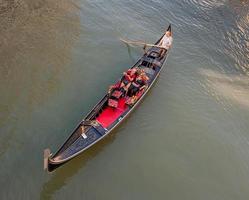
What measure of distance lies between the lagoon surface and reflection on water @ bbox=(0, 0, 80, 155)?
51 mm

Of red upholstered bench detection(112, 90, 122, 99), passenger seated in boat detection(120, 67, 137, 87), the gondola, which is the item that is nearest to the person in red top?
passenger seated in boat detection(120, 67, 137, 87)

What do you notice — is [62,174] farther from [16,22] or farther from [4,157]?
[16,22]

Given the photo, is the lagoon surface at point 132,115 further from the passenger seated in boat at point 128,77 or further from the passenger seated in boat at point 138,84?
the passenger seated in boat at point 128,77

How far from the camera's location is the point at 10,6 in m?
19.1

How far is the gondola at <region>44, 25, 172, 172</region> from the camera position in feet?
37.2

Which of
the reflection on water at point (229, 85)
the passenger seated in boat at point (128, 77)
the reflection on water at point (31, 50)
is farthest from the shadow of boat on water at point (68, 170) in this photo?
the reflection on water at point (229, 85)

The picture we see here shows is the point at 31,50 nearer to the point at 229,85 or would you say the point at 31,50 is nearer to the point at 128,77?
the point at 128,77

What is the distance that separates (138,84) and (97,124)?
10.8 feet

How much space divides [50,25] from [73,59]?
3.17 m

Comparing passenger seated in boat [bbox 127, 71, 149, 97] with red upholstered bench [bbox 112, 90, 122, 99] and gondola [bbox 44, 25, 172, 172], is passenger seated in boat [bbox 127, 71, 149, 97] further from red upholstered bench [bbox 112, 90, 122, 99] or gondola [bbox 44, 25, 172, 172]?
red upholstered bench [bbox 112, 90, 122, 99]

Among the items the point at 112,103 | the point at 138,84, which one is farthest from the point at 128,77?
the point at 112,103

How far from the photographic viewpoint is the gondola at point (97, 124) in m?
11.3

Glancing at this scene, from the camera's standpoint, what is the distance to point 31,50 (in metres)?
16.6

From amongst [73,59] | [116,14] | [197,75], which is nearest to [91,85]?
[73,59]
